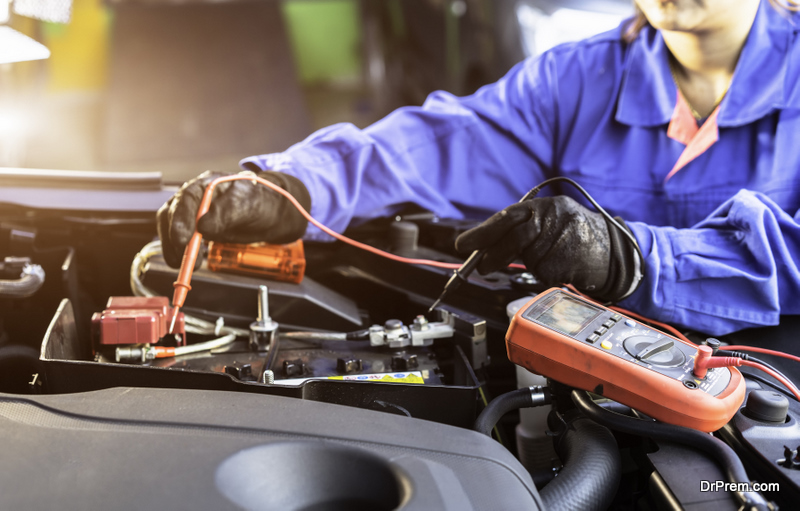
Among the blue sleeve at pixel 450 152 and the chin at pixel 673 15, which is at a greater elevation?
the chin at pixel 673 15

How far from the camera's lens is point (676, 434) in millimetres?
550

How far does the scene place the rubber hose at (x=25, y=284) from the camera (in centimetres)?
77

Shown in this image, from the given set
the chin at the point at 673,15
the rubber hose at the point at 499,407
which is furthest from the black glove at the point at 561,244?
the chin at the point at 673,15

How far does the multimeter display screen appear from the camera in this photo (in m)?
0.65

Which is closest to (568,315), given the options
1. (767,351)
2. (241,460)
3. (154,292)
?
(767,351)

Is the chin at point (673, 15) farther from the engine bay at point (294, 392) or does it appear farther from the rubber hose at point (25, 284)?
the rubber hose at point (25, 284)

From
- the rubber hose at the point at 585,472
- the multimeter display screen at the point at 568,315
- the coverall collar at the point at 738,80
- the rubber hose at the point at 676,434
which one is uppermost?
the coverall collar at the point at 738,80

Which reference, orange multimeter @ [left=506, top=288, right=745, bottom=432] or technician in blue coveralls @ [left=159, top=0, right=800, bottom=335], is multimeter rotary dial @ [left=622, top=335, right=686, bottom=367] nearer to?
orange multimeter @ [left=506, top=288, right=745, bottom=432]

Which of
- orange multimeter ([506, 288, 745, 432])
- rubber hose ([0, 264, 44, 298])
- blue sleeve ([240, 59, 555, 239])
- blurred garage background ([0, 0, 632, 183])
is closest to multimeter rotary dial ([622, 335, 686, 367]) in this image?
orange multimeter ([506, 288, 745, 432])

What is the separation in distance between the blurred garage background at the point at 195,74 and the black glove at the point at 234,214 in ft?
6.08

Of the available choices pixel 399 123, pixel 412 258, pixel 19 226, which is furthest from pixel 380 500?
pixel 399 123

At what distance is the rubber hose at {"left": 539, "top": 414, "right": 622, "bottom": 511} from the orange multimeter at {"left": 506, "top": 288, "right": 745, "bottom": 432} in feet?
0.14

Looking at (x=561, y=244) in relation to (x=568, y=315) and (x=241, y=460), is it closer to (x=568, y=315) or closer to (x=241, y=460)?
(x=568, y=315)

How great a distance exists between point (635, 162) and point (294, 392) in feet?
2.73
